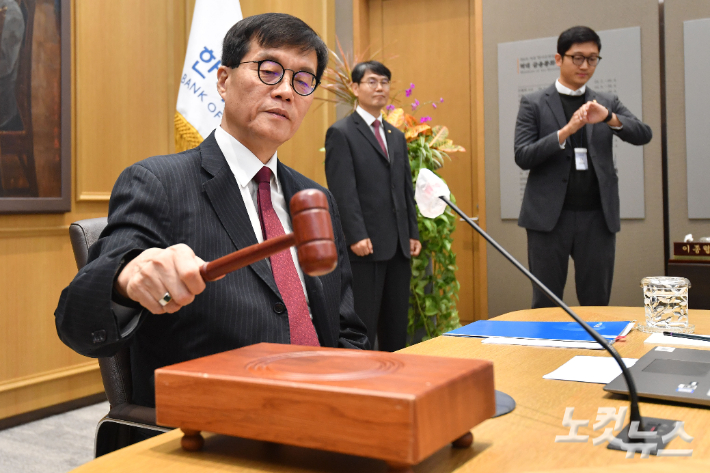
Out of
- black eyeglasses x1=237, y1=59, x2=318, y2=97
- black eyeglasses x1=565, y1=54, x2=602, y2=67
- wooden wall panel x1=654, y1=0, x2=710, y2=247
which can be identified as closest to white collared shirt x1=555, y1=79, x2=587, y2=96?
black eyeglasses x1=565, y1=54, x2=602, y2=67

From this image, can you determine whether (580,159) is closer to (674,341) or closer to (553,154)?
(553,154)

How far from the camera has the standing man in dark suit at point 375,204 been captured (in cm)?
344

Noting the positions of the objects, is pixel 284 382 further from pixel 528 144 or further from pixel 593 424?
pixel 528 144

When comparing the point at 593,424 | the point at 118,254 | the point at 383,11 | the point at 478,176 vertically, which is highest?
the point at 383,11

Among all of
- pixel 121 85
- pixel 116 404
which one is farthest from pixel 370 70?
pixel 116 404

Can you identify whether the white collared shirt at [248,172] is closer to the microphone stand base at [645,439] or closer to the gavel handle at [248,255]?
the gavel handle at [248,255]

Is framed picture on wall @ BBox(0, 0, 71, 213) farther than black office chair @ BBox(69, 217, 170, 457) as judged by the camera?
Yes

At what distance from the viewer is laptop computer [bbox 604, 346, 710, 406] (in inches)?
33.3

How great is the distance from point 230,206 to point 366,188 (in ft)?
7.70

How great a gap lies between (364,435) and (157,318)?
65 centimetres

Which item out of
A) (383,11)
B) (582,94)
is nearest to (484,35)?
(383,11)

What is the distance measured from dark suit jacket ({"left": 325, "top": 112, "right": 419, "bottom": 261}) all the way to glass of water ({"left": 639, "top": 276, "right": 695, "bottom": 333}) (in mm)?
2043

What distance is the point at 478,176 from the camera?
15.3ft
